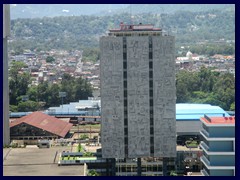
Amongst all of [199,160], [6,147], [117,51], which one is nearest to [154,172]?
[199,160]

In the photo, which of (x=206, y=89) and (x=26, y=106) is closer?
(x=26, y=106)

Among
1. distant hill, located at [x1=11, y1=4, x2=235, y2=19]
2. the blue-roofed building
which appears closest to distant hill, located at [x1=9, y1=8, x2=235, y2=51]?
distant hill, located at [x1=11, y1=4, x2=235, y2=19]

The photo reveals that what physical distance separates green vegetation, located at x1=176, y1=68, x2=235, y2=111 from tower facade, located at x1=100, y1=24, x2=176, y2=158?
9757 millimetres

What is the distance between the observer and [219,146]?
9.75 meters

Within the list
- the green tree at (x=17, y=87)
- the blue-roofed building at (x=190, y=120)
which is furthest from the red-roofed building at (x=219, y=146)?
the green tree at (x=17, y=87)

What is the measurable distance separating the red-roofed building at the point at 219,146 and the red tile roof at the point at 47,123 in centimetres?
535

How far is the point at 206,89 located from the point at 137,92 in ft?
39.1

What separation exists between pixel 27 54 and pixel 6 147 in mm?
27387

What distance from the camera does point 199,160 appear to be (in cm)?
1134

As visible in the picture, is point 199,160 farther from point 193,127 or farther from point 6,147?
point 6,147

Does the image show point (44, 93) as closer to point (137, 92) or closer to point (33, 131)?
point (33, 131)

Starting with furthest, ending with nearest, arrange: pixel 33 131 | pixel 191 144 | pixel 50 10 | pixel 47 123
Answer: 1. pixel 50 10
2. pixel 47 123
3. pixel 33 131
4. pixel 191 144

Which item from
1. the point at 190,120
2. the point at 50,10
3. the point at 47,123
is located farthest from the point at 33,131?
the point at 50,10

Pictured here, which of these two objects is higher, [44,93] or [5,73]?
[5,73]
